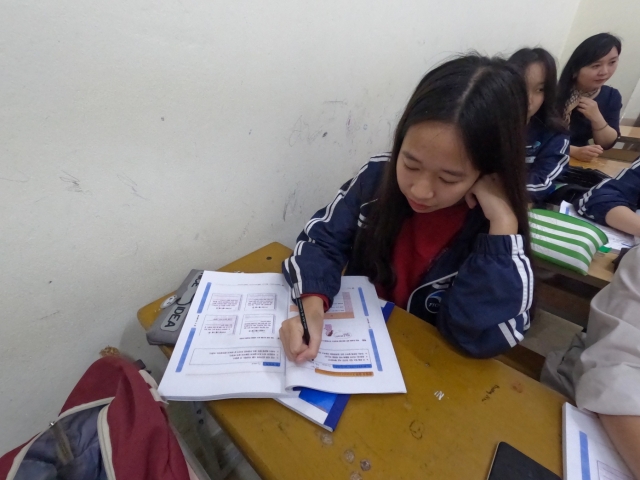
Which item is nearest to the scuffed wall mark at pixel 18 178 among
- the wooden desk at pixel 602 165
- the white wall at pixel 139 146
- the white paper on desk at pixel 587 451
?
the white wall at pixel 139 146

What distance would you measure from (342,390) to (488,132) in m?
0.50

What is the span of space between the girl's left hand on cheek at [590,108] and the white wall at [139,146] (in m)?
1.46

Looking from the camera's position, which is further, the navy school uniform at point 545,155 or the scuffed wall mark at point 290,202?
the navy school uniform at point 545,155

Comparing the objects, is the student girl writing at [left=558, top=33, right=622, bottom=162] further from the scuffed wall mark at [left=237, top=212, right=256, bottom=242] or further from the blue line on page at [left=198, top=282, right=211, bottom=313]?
the blue line on page at [left=198, top=282, right=211, bottom=313]

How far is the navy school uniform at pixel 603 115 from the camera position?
1.95 meters

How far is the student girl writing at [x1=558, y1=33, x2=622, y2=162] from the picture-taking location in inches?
66.0

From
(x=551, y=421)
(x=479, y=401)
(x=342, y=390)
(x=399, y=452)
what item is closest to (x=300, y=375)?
(x=342, y=390)

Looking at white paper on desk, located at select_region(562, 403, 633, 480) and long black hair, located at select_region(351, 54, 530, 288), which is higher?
long black hair, located at select_region(351, 54, 530, 288)

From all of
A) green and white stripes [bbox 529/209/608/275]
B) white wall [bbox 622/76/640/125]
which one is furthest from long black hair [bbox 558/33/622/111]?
white wall [bbox 622/76/640/125]

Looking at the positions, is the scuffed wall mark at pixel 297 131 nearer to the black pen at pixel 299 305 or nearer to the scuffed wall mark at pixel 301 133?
the scuffed wall mark at pixel 301 133

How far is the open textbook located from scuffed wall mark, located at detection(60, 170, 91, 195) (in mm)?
301

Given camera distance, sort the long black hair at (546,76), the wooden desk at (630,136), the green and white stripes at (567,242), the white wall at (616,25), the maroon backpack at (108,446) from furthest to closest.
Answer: the white wall at (616,25) → the wooden desk at (630,136) → the long black hair at (546,76) → the green and white stripes at (567,242) → the maroon backpack at (108,446)

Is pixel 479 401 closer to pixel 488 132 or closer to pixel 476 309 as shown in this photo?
pixel 476 309

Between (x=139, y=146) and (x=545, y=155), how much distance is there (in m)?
1.56
